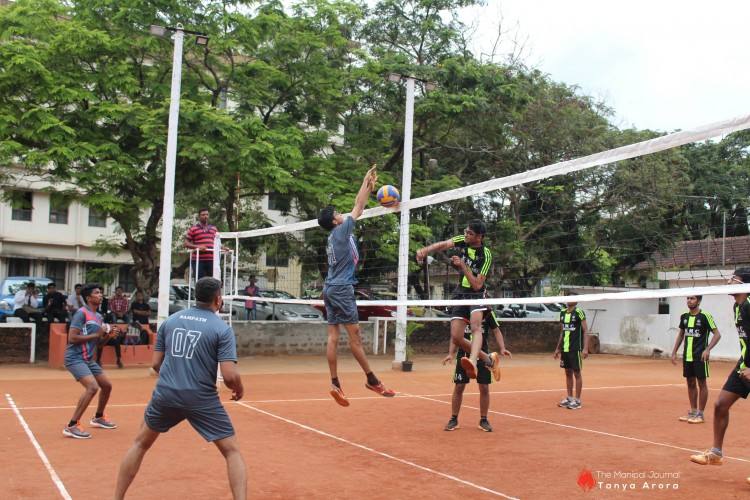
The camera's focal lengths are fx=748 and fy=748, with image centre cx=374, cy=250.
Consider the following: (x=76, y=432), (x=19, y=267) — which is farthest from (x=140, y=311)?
(x=19, y=267)

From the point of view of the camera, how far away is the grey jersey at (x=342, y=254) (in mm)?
7750

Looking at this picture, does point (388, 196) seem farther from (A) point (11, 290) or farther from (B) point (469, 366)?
(A) point (11, 290)

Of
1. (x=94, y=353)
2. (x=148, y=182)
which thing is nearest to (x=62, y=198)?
(x=148, y=182)

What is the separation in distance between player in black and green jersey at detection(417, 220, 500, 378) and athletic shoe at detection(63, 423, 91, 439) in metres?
4.52

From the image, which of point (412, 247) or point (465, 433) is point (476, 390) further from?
point (412, 247)

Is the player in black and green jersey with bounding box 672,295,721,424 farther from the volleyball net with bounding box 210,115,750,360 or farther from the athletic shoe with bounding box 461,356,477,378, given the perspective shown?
the volleyball net with bounding box 210,115,750,360

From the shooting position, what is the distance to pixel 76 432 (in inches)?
345

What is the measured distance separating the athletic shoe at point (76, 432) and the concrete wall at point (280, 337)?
12142 millimetres

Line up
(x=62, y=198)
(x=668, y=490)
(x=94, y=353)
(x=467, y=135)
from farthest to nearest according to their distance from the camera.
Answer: (x=467, y=135)
(x=62, y=198)
(x=94, y=353)
(x=668, y=490)

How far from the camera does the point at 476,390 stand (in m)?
14.3

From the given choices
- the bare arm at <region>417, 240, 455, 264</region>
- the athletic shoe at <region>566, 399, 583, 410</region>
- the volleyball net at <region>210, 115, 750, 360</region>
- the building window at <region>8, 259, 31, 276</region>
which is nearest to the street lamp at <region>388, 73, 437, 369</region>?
the athletic shoe at <region>566, 399, 583, 410</region>

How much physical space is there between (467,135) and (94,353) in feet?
58.6

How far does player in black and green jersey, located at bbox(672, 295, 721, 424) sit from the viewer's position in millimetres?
10539

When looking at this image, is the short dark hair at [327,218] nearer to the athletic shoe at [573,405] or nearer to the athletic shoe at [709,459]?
the athletic shoe at [709,459]
